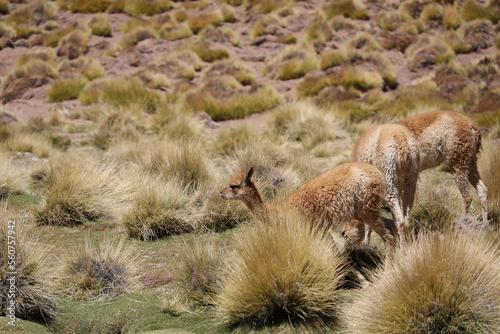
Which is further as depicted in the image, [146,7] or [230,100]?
[146,7]

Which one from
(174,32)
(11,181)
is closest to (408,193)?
(11,181)

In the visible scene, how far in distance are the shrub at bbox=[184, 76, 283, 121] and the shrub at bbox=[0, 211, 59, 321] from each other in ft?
35.2

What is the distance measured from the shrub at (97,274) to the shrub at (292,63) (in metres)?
15.5

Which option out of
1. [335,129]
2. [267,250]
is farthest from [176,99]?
[267,250]

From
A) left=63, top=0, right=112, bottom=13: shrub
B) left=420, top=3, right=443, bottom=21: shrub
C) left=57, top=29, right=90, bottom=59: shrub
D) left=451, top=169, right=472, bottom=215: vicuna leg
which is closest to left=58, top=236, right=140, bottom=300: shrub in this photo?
left=451, top=169, right=472, bottom=215: vicuna leg

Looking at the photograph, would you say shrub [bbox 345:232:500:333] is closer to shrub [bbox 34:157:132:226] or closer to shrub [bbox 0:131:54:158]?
shrub [bbox 34:157:132:226]

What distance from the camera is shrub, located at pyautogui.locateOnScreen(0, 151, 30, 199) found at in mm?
9047

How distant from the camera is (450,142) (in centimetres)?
659

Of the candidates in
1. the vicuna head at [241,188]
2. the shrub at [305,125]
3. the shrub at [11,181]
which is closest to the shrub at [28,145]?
the shrub at [11,181]

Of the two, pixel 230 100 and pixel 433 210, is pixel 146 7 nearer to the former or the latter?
pixel 230 100

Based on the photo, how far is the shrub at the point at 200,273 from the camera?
5.16 meters

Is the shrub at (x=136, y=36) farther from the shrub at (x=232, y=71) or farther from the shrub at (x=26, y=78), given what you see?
the shrub at (x=232, y=71)

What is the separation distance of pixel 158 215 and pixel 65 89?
14249 millimetres

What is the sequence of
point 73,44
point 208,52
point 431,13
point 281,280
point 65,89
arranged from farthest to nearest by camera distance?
point 73,44
point 431,13
point 208,52
point 65,89
point 281,280
